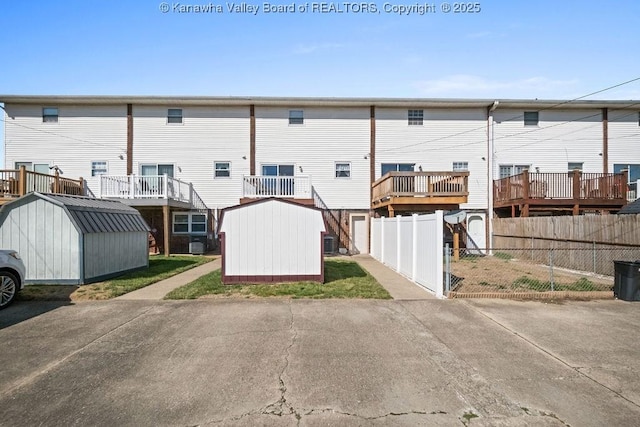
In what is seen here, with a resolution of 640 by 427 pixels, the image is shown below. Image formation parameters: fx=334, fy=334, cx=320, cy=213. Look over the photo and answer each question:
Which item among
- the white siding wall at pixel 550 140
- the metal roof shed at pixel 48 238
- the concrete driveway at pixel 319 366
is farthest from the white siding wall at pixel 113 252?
the white siding wall at pixel 550 140

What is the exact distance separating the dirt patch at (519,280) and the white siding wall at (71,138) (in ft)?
60.6

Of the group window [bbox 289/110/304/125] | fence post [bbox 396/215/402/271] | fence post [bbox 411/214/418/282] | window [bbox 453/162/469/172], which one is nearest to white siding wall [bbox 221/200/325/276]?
fence post [bbox 411/214/418/282]

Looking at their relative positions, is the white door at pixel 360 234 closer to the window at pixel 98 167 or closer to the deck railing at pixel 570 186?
the deck railing at pixel 570 186

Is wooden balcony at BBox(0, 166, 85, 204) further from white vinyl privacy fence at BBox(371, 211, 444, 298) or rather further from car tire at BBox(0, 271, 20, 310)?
white vinyl privacy fence at BBox(371, 211, 444, 298)

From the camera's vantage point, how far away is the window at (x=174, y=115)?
19.3m

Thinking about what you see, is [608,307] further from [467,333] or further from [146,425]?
[146,425]

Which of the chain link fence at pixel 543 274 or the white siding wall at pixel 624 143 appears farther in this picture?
the white siding wall at pixel 624 143

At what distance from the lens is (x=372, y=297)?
797cm

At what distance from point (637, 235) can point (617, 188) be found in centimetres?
774

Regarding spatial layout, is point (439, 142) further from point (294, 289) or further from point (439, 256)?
point (294, 289)

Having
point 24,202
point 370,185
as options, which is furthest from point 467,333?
point 370,185

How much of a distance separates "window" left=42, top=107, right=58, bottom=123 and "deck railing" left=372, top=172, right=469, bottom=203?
744 inches

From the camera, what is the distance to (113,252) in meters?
10.6

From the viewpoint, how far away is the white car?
6969 mm
